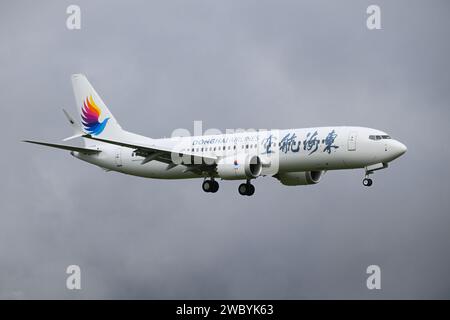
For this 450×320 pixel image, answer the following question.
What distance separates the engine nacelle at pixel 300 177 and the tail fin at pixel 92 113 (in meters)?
15.2

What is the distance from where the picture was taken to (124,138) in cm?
7938

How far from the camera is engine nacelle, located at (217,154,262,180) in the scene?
6631 cm

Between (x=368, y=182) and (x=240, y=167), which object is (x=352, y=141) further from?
(x=240, y=167)

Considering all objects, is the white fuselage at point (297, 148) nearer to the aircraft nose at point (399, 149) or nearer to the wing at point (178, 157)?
the aircraft nose at point (399, 149)

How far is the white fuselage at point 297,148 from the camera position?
63812 millimetres

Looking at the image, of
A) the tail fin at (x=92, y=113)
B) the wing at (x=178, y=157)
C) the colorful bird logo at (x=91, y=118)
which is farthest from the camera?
the colorful bird logo at (x=91, y=118)

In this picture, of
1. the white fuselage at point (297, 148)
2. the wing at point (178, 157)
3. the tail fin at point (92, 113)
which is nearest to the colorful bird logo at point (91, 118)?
the tail fin at point (92, 113)

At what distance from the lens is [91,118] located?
266ft

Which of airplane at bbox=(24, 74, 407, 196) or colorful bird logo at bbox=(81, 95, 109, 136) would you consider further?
colorful bird logo at bbox=(81, 95, 109, 136)

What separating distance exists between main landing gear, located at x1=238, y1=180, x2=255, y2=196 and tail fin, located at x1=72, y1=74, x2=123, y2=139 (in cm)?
1416

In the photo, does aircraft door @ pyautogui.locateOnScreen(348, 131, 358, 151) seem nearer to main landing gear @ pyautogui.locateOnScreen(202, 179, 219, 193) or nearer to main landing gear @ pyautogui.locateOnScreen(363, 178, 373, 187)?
main landing gear @ pyautogui.locateOnScreen(363, 178, 373, 187)

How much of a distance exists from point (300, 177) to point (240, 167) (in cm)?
712

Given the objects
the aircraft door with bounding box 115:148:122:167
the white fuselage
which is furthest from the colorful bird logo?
the white fuselage

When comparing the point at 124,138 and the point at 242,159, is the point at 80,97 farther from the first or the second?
the point at 242,159
